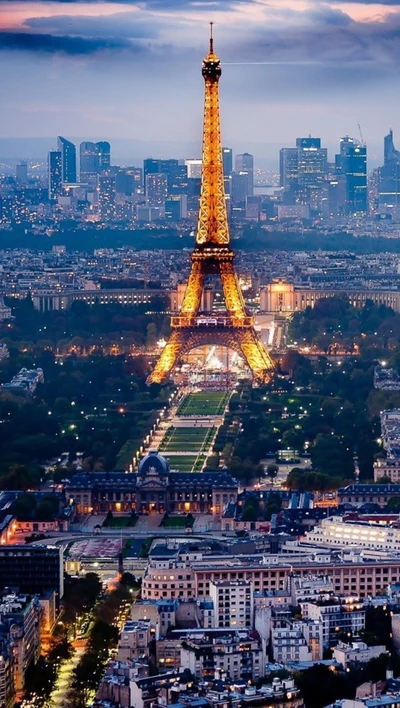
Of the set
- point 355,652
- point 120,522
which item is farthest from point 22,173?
point 355,652

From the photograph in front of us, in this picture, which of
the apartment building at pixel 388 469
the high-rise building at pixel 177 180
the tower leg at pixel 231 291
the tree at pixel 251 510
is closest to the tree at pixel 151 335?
the tower leg at pixel 231 291

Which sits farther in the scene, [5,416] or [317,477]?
[5,416]

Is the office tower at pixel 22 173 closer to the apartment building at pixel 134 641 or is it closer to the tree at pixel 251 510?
the tree at pixel 251 510

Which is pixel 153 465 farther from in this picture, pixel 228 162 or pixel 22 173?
pixel 22 173

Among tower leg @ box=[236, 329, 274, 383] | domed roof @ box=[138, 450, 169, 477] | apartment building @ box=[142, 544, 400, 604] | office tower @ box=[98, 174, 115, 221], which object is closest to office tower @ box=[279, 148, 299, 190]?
office tower @ box=[98, 174, 115, 221]

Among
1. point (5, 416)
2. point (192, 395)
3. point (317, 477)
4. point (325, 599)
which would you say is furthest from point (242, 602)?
point (192, 395)

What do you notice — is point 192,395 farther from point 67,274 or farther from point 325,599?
point 67,274

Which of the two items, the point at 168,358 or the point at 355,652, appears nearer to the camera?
the point at 355,652
